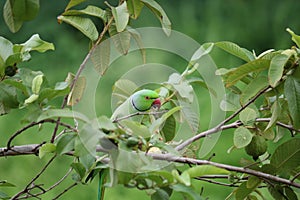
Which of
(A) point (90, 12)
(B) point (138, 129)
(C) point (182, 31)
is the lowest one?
(C) point (182, 31)

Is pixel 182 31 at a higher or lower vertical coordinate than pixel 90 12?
lower

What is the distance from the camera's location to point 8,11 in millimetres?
738

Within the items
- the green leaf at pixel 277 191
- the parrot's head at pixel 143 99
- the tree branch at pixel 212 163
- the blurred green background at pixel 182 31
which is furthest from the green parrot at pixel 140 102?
the blurred green background at pixel 182 31

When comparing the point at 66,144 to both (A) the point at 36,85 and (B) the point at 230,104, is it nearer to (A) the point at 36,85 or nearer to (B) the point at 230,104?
(A) the point at 36,85

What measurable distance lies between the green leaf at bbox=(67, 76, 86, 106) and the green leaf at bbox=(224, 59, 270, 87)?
0.22 metres

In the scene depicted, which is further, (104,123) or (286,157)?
(286,157)

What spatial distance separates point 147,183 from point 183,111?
24 cm

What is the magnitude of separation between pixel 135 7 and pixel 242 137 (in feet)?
0.85

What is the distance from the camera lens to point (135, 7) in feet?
2.92

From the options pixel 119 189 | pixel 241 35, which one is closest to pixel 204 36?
pixel 241 35

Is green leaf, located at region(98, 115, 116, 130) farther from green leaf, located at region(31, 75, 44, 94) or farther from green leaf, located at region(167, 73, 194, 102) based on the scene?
green leaf, located at region(167, 73, 194, 102)

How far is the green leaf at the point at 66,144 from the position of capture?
71 centimetres

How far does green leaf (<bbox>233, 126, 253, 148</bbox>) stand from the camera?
85 centimetres

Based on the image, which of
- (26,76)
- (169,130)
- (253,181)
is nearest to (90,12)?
(26,76)
